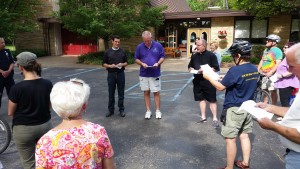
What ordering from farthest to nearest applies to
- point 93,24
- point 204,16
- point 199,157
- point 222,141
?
point 204,16 → point 93,24 → point 222,141 → point 199,157

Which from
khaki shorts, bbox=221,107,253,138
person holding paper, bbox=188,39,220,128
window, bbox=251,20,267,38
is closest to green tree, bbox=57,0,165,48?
window, bbox=251,20,267,38

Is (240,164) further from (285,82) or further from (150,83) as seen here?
(150,83)

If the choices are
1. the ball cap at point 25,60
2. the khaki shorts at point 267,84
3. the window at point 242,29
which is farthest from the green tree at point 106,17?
the ball cap at point 25,60

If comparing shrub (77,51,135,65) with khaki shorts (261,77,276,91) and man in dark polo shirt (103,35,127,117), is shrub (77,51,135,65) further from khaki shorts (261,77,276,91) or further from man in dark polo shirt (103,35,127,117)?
khaki shorts (261,77,276,91)

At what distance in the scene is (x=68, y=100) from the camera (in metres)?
1.85

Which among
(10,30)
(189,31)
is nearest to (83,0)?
(10,30)

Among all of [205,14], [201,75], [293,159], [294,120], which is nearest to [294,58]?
[294,120]

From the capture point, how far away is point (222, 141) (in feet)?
15.7

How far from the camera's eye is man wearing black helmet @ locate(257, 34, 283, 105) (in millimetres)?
5805

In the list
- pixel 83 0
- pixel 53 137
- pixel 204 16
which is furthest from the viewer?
pixel 204 16

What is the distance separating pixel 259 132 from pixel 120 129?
2.71m

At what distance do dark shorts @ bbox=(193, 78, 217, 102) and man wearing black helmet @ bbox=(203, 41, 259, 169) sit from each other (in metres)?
1.90

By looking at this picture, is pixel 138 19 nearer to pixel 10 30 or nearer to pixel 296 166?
pixel 10 30

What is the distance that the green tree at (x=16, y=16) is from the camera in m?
17.5
